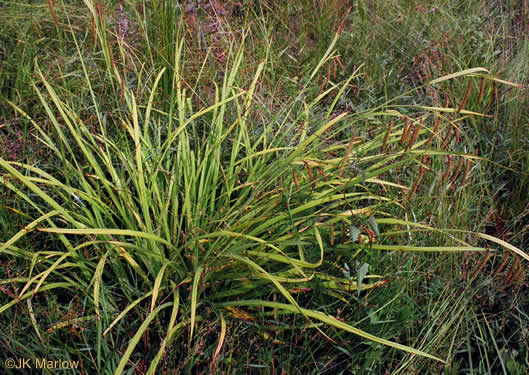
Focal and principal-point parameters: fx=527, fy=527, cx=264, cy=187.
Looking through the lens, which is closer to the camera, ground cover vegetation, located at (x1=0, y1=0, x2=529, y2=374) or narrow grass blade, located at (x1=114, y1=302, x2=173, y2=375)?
narrow grass blade, located at (x1=114, y1=302, x2=173, y2=375)

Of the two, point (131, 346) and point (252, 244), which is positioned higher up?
point (252, 244)

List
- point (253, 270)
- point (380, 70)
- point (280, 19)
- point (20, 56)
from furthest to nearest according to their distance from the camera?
point (280, 19) < point (380, 70) < point (20, 56) < point (253, 270)

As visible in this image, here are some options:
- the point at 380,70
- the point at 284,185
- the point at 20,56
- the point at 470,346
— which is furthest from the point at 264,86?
the point at 470,346

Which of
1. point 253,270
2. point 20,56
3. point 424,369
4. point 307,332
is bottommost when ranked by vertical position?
point 424,369

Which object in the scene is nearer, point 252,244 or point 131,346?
point 131,346

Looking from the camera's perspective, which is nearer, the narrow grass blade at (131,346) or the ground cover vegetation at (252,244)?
the narrow grass blade at (131,346)

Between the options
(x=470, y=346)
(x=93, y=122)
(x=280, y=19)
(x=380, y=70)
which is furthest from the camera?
(x=280, y=19)

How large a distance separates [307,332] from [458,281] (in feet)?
1.70

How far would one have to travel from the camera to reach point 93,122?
195cm

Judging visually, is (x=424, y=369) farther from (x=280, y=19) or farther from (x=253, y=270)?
(x=280, y=19)

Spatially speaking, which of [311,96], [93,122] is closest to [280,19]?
[311,96]

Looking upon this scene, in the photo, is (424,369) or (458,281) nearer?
(424,369)

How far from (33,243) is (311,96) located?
1257mm

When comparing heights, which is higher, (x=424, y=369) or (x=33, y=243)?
(x=33, y=243)
